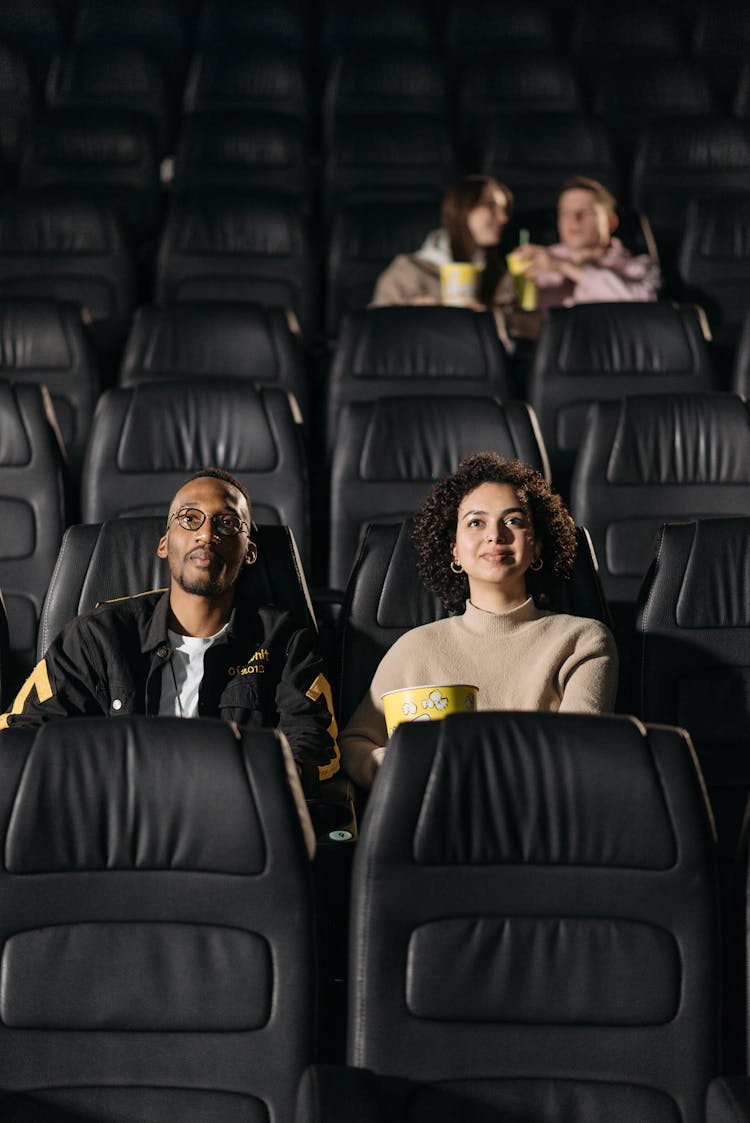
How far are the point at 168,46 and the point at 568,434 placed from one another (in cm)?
429

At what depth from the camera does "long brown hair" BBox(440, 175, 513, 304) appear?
4340 mm

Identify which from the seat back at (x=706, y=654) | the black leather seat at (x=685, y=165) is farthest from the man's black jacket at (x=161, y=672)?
the black leather seat at (x=685, y=165)

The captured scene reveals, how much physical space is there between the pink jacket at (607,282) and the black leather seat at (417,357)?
0.70 m

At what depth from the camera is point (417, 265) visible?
438cm

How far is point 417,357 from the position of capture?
3.73 meters

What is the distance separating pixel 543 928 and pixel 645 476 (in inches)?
65.3

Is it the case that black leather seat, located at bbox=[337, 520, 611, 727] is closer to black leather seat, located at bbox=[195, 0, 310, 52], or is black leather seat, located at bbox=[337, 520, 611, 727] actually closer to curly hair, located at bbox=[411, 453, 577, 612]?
curly hair, located at bbox=[411, 453, 577, 612]

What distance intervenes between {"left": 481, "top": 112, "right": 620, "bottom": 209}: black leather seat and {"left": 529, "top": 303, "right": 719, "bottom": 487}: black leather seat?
1757 millimetres

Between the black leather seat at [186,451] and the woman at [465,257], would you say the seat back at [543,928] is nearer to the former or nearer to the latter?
the black leather seat at [186,451]

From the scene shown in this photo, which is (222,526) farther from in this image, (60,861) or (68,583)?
(60,861)

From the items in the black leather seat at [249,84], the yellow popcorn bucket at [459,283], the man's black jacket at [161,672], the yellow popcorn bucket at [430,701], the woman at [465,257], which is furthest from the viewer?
the black leather seat at [249,84]

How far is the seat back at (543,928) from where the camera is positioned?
161cm

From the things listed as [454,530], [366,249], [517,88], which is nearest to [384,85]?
[517,88]

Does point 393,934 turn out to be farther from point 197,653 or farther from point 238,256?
point 238,256
